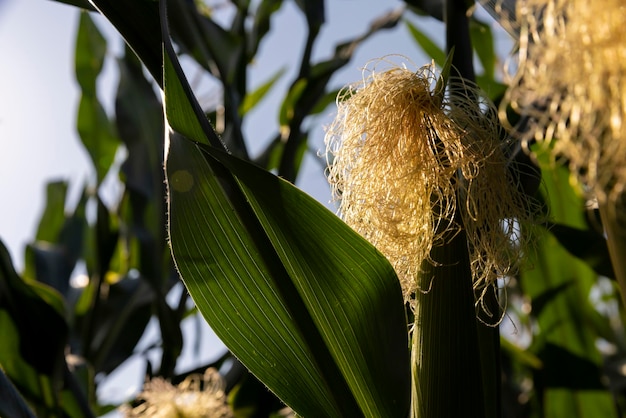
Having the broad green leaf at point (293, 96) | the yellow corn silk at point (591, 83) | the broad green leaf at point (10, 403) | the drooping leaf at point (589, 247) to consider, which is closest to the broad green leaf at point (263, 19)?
the broad green leaf at point (293, 96)

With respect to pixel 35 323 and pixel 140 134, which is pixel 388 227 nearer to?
pixel 35 323

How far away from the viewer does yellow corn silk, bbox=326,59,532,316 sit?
0.61 metres

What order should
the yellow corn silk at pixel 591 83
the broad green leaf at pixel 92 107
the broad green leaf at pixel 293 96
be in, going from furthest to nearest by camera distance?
1. the broad green leaf at pixel 92 107
2. the broad green leaf at pixel 293 96
3. the yellow corn silk at pixel 591 83

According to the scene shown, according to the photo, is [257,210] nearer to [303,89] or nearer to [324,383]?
[324,383]

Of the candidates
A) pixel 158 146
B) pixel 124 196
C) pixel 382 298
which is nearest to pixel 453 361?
pixel 382 298

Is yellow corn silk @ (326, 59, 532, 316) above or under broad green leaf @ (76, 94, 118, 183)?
Result: under

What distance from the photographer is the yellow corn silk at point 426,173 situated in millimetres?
607

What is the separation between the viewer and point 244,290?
59 centimetres

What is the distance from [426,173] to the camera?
62cm

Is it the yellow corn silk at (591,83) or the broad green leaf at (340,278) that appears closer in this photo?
the yellow corn silk at (591,83)

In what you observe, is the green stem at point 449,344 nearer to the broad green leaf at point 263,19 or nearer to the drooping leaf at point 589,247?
the drooping leaf at point 589,247

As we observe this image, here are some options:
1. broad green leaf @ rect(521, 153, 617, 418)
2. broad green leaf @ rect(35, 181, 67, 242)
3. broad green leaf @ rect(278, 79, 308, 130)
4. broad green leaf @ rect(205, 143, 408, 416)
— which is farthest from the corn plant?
broad green leaf @ rect(35, 181, 67, 242)

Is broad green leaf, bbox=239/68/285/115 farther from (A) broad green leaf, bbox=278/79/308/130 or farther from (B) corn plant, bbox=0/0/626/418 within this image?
(B) corn plant, bbox=0/0/626/418

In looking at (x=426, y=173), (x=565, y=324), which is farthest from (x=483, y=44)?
(x=426, y=173)
